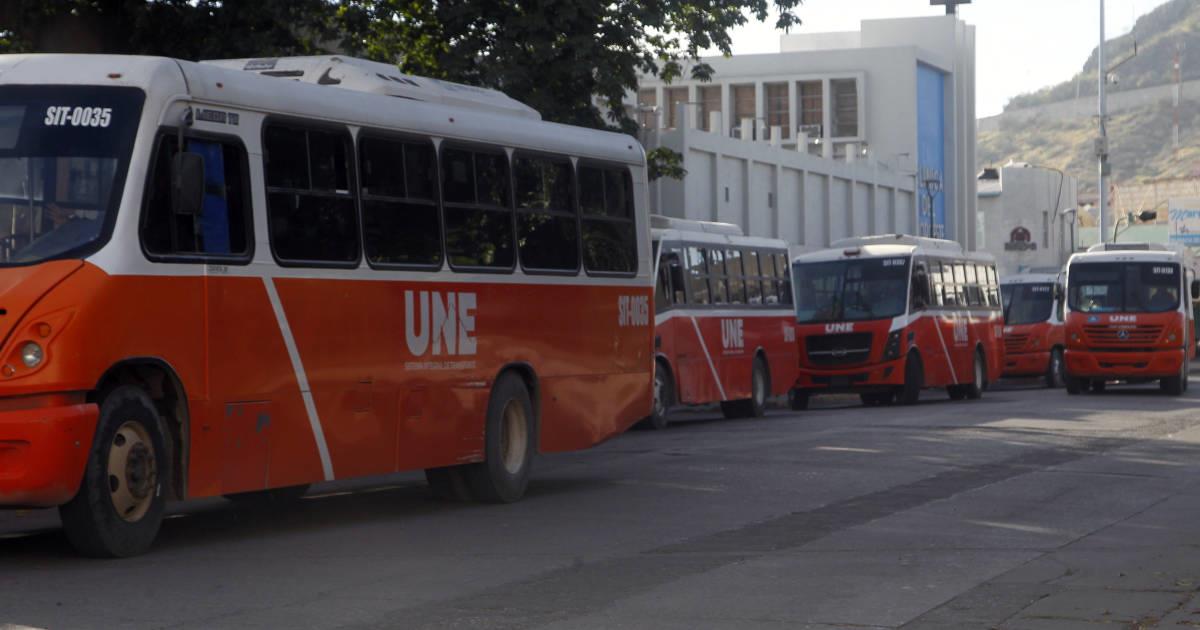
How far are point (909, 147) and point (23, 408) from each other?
207 ft

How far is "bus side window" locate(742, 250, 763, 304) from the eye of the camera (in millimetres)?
29828

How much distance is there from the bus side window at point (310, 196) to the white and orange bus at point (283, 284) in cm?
2

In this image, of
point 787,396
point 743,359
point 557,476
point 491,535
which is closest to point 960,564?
point 491,535

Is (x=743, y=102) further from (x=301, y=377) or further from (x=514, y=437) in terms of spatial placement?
(x=301, y=377)

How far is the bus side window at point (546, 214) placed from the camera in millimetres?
14977

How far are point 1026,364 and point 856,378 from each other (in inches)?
521

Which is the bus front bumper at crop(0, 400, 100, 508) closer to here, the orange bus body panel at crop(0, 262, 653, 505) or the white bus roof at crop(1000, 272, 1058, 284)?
the orange bus body panel at crop(0, 262, 653, 505)

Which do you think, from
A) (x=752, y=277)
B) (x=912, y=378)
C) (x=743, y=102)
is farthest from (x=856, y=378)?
(x=743, y=102)

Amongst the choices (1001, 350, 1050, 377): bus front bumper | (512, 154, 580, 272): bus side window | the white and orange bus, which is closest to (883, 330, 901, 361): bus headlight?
(1001, 350, 1050, 377): bus front bumper

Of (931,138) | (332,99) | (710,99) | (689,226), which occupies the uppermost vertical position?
(710,99)

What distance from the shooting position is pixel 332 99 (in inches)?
501

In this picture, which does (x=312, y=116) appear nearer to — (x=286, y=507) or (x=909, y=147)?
(x=286, y=507)

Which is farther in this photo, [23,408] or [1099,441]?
[1099,441]

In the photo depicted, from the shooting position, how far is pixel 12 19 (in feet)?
72.6
